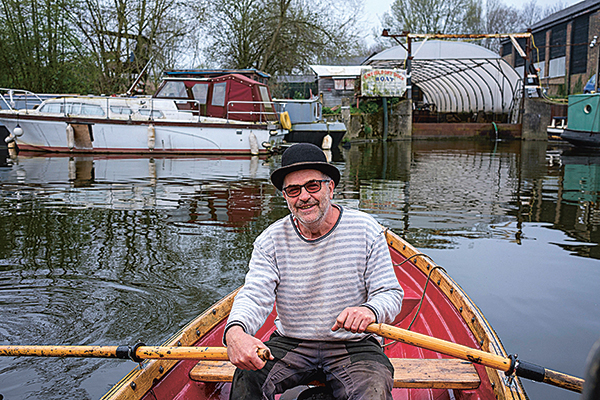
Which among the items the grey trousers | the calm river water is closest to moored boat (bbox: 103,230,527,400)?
the grey trousers

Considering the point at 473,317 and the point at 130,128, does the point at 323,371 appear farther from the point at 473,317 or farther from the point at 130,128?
the point at 130,128

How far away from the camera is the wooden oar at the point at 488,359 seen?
8.19ft

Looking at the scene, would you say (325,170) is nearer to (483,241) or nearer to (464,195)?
(483,241)

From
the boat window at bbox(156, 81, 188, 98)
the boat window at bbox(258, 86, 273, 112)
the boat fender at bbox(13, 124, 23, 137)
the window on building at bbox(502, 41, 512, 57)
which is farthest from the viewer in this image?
the window on building at bbox(502, 41, 512, 57)

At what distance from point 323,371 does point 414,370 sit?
585 mm

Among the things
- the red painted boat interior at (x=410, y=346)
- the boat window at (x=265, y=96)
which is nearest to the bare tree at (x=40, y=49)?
the boat window at (x=265, y=96)

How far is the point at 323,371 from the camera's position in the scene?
2.72 metres

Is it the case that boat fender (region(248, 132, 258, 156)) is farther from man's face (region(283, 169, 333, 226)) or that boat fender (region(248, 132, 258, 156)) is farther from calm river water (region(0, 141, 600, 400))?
man's face (region(283, 169, 333, 226))

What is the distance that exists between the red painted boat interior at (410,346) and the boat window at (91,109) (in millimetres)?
15513

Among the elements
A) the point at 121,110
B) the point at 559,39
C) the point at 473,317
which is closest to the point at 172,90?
the point at 121,110

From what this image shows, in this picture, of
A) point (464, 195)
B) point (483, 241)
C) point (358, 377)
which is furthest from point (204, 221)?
point (358, 377)

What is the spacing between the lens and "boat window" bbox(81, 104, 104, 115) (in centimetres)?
1798

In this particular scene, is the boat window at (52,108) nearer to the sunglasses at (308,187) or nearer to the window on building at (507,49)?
the sunglasses at (308,187)

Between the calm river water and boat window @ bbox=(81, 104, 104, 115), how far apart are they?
4193mm
